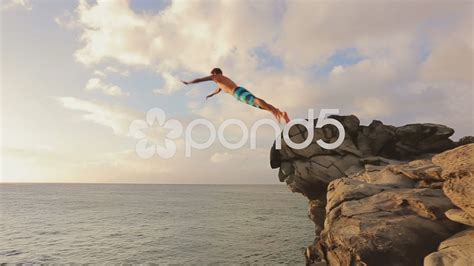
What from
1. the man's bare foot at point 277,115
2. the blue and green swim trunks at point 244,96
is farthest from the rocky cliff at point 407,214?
the blue and green swim trunks at point 244,96

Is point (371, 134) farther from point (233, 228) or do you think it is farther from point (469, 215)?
point (233, 228)

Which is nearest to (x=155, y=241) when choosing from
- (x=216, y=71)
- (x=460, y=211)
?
(x=216, y=71)

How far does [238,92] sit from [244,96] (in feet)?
1.24

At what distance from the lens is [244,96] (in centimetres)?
1238

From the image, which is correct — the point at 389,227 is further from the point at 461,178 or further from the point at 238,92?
the point at 238,92

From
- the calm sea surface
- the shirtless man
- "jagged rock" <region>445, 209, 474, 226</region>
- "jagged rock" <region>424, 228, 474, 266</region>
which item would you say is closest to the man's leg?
the shirtless man

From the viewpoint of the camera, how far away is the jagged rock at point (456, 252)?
10.5 m

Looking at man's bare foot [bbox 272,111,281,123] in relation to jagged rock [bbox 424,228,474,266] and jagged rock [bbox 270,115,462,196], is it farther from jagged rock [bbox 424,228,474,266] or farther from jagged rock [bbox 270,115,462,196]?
jagged rock [bbox 270,115,462,196]

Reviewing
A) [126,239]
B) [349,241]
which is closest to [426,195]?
[349,241]

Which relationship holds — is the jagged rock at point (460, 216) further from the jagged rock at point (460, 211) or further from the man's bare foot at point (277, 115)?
the man's bare foot at point (277, 115)

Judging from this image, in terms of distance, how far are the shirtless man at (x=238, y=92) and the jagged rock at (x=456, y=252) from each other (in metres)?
7.35

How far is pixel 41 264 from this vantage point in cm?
2959

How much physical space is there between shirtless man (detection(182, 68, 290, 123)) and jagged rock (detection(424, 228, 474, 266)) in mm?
7352

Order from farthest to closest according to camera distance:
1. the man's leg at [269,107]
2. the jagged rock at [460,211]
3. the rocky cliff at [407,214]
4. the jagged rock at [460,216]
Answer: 1. the man's leg at [269,107]
2. the rocky cliff at [407,214]
3. the jagged rock at [460,216]
4. the jagged rock at [460,211]
